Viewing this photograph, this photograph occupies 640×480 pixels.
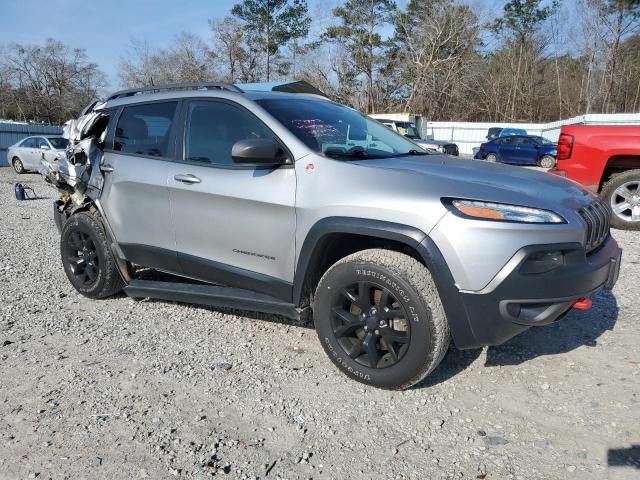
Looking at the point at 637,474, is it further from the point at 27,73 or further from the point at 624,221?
the point at 27,73

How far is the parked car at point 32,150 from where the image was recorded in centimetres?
1783

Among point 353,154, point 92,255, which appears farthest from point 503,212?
point 92,255

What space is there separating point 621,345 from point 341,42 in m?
47.7

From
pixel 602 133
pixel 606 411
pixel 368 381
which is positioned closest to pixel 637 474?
pixel 606 411

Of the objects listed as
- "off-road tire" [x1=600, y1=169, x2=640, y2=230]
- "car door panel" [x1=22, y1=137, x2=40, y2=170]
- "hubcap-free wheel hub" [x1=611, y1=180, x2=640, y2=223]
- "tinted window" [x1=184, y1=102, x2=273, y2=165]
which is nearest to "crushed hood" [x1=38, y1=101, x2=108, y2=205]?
"tinted window" [x1=184, y1=102, x2=273, y2=165]

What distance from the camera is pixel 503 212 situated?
104 inches

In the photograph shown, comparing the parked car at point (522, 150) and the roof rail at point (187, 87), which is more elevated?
the roof rail at point (187, 87)

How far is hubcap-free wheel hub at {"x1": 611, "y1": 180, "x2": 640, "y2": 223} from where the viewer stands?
7047 mm

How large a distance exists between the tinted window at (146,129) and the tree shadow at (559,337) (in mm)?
2870

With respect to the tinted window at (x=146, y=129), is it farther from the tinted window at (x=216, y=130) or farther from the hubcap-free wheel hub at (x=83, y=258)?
the hubcap-free wheel hub at (x=83, y=258)

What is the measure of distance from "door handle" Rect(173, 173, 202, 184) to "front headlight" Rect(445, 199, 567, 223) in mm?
1833

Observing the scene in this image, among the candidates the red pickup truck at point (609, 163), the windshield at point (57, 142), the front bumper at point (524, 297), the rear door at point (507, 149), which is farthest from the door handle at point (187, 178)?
the rear door at point (507, 149)

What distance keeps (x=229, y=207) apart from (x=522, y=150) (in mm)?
A: 23688

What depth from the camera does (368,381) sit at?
308cm
